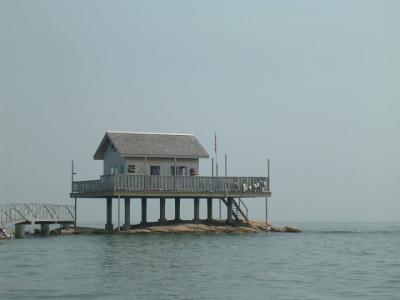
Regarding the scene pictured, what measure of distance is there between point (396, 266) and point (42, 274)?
60.6ft

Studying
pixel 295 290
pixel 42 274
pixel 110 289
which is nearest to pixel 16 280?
pixel 42 274

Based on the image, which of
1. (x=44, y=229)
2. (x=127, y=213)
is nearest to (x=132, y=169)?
(x=127, y=213)

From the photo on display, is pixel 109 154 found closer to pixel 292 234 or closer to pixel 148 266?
pixel 292 234

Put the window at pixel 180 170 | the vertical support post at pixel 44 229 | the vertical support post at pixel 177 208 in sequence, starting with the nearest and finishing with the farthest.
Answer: the window at pixel 180 170 → the vertical support post at pixel 44 229 → the vertical support post at pixel 177 208

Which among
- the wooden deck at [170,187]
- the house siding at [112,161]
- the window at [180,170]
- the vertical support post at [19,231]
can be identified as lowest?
the vertical support post at [19,231]

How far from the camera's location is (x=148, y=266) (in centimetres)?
4191

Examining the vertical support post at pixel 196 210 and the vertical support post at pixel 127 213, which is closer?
the vertical support post at pixel 127 213

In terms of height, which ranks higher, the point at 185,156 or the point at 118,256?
the point at 185,156

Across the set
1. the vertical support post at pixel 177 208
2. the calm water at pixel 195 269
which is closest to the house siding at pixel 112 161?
the vertical support post at pixel 177 208

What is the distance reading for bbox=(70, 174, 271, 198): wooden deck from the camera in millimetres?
63000

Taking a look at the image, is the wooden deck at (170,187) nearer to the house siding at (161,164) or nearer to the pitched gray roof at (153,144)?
the house siding at (161,164)

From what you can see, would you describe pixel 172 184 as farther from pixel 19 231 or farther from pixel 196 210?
pixel 19 231

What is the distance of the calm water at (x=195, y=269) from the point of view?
33.4m

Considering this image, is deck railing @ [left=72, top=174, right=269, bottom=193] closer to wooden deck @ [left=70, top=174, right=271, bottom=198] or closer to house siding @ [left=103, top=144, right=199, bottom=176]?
wooden deck @ [left=70, top=174, right=271, bottom=198]
